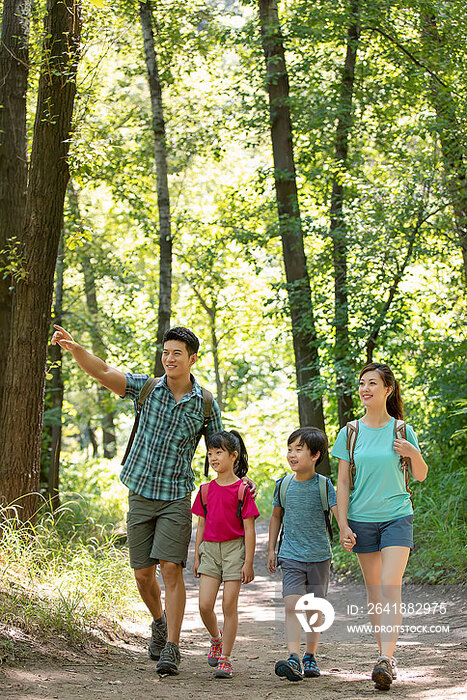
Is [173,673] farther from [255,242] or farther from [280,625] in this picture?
[255,242]

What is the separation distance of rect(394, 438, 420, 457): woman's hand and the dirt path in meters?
1.32

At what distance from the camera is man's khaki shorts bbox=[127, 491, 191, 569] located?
17.1 feet

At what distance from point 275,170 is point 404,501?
30.4ft

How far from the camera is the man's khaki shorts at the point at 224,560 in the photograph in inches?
202

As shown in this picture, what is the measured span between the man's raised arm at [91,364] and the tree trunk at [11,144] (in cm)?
348

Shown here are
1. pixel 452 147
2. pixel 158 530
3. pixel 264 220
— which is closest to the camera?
pixel 158 530

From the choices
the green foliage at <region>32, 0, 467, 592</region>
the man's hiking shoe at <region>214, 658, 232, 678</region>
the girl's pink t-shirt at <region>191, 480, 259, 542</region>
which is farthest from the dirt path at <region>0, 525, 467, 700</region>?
the green foliage at <region>32, 0, 467, 592</region>

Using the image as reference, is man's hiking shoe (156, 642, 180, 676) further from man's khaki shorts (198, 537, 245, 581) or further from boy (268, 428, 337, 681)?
boy (268, 428, 337, 681)

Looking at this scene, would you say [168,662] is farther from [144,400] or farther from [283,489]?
[144,400]

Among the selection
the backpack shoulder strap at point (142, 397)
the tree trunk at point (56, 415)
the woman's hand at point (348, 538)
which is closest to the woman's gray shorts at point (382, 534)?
the woman's hand at point (348, 538)

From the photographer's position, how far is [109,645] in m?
5.81

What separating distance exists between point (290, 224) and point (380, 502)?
847 centimetres

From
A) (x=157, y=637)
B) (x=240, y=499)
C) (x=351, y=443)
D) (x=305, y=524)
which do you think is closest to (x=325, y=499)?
(x=305, y=524)

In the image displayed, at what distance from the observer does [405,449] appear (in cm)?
468
